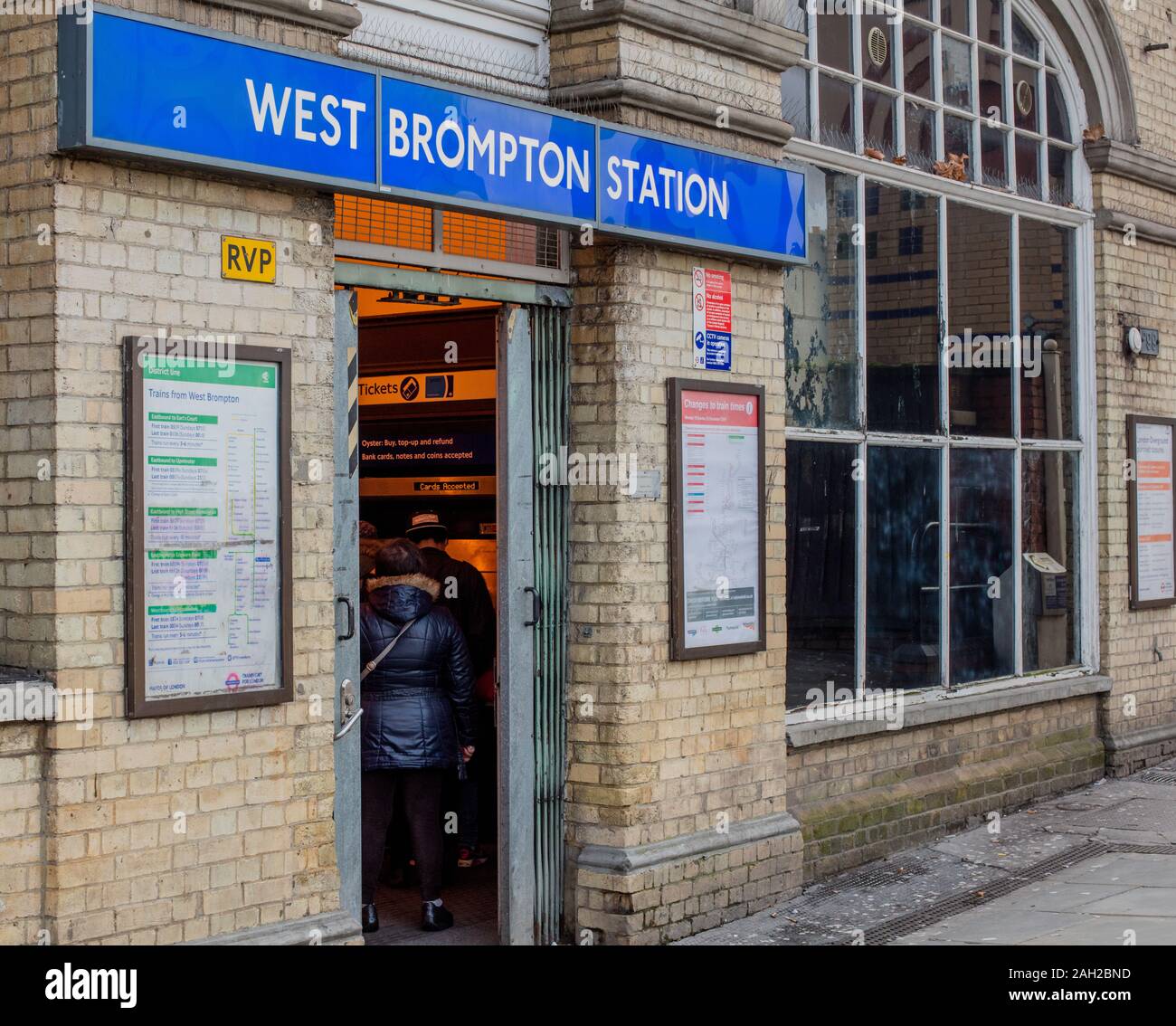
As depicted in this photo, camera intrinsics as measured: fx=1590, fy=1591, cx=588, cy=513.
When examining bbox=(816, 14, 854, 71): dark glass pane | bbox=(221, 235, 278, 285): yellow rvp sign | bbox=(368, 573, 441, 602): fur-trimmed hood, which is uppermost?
bbox=(816, 14, 854, 71): dark glass pane

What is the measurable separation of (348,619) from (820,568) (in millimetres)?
3250

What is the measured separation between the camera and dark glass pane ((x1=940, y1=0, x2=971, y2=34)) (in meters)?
9.80

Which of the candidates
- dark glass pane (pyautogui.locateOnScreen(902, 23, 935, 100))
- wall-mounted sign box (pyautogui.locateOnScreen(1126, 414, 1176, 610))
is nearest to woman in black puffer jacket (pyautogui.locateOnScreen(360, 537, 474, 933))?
dark glass pane (pyautogui.locateOnScreen(902, 23, 935, 100))

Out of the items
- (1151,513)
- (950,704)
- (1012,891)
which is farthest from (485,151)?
(1151,513)

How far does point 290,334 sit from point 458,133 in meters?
1.12

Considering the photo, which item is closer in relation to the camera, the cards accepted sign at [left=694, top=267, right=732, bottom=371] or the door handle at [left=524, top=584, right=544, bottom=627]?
the door handle at [left=524, top=584, right=544, bottom=627]

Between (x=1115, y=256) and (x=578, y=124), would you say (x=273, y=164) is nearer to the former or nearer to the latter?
(x=578, y=124)

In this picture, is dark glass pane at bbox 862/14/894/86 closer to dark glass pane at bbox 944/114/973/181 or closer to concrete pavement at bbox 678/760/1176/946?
dark glass pane at bbox 944/114/973/181

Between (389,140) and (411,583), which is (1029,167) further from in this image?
(389,140)

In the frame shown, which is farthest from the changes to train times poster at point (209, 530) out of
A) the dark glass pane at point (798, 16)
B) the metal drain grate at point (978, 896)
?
the dark glass pane at point (798, 16)

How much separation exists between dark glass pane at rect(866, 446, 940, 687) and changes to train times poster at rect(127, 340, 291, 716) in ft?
14.0

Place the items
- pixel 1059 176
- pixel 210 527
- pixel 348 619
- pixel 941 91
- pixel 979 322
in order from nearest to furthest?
pixel 210 527 → pixel 348 619 → pixel 941 91 → pixel 979 322 → pixel 1059 176

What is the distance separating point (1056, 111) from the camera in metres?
10.9

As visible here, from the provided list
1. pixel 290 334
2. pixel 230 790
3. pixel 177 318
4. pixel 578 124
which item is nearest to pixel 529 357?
pixel 578 124
